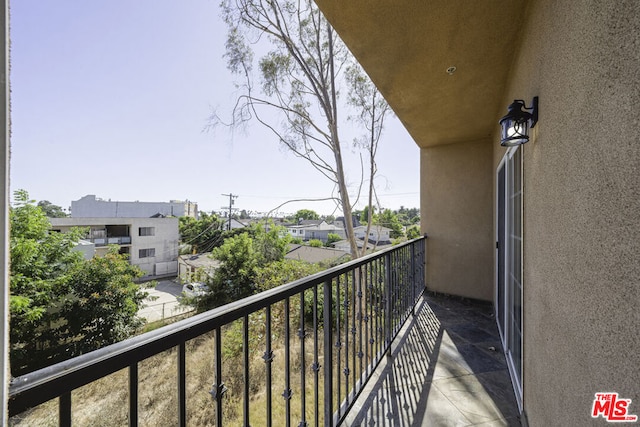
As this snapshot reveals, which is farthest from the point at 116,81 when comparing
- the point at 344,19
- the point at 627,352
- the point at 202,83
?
the point at 627,352

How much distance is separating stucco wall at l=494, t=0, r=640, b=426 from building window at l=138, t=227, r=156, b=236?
14.5 metres

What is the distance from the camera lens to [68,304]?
8.06 metres

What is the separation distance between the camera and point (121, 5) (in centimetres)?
355

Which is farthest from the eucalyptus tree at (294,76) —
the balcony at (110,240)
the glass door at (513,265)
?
the balcony at (110,240)

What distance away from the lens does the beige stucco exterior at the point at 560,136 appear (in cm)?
62

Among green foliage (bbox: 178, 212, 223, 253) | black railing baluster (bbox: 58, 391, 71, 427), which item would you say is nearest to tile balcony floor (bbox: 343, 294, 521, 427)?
black railing baluster (bbox: 58, 391, 71, 427)

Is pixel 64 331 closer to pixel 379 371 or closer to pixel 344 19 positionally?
pixel 379 371

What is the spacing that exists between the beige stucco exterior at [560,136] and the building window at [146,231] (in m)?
13.5

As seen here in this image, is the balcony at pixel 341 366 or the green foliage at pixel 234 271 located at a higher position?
the balcony at pixel 341 366

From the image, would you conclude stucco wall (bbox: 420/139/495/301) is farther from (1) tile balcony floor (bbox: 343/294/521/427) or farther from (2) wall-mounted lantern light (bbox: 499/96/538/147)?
(2) wall-mounted lantern light (bbox: 499/96/538/147)

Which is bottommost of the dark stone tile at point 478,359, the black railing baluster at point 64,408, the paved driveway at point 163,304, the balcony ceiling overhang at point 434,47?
the paved driveway at point 163,304

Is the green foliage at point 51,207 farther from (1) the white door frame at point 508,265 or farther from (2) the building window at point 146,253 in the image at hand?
(2) the building window at point 146,253

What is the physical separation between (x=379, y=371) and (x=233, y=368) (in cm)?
495

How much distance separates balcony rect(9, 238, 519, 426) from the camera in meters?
0.59
